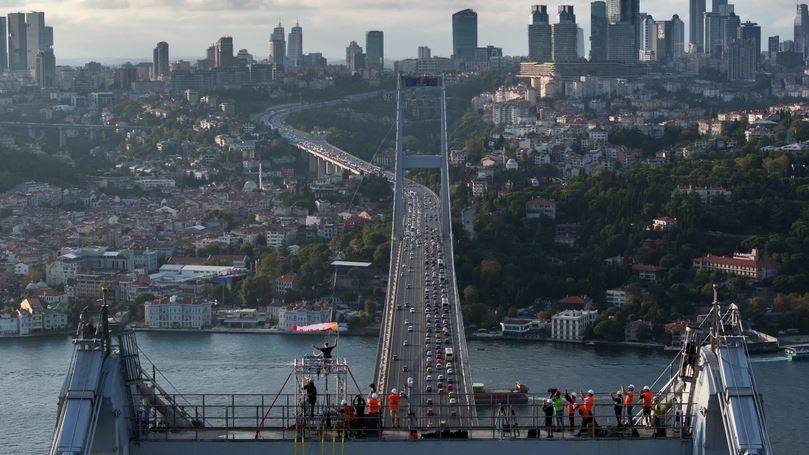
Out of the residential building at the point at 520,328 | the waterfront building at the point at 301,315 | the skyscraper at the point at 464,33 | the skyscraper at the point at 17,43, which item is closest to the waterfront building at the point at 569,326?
the residential building at the point at 520,328

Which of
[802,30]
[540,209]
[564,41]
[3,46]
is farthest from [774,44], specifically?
[540,209]

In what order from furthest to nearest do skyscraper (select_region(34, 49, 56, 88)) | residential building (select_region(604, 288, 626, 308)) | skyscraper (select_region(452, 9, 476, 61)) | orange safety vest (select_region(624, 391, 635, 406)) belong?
skyscraper (select_region(452, 9, 476, 61)) < skyscraper (select_region(34, 49, 56, 88)) < residential building (select_region(604, 288, 626, 308)) < orange safety vest (select_region(624, 391, 635, 406))

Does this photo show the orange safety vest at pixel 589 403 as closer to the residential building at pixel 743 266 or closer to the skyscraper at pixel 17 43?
the residential building at pixel 743 266

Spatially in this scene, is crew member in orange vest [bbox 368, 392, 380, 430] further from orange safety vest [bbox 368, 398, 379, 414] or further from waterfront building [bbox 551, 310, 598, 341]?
waterfront building [bbox 551, 310, 598, 341]

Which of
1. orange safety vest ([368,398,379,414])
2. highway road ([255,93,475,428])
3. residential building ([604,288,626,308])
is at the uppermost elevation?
orange safety vest ([368,398,379,414])

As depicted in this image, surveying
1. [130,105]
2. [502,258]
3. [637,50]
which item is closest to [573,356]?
[502,258]

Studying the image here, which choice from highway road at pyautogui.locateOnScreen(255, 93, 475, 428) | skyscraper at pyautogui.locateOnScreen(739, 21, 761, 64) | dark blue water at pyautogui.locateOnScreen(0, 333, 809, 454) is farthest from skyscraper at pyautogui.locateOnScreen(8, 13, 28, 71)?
dark blue water at pyautogui.locateOnScreen(0, 333, 809, 454)
